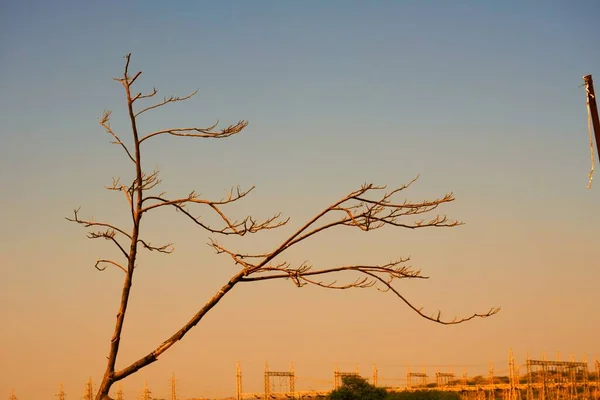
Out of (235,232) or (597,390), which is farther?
(597,390)

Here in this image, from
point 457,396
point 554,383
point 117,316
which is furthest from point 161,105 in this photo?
point 457,396

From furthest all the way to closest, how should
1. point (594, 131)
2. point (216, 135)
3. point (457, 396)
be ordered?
point (457, 396) < point (216, 135) < point (594, 131)

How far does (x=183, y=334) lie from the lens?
4375 mm

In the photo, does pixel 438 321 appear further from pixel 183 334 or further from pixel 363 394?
pixel 363 394

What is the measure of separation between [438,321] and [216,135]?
1.86 metres

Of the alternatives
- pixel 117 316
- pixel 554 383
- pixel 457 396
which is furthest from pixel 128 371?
pixel 457 396

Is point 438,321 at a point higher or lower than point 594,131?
lower

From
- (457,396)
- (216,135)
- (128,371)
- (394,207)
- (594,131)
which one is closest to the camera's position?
(594,131)

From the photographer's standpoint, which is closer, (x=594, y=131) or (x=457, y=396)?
(x=594, y=131)

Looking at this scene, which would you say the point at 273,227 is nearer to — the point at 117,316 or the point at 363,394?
the point at 117,316

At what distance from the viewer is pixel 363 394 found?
36.7 m

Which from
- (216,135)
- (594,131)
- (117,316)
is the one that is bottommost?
(117,316)

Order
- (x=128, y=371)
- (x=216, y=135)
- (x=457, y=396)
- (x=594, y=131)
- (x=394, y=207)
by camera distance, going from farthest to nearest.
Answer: (x=457, y=396), (x=216, y=135), (x=128, y=371), (x=394, y=207), (x=594, y=131)

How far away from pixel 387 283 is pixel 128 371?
164 centimetres
